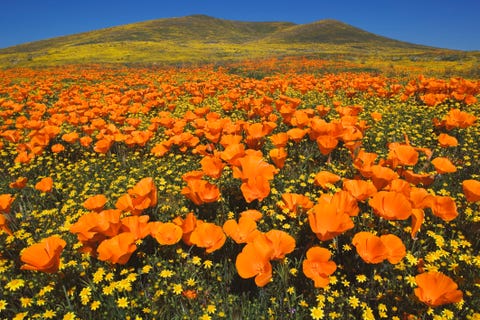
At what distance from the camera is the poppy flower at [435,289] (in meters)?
1.88

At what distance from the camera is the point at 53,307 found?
2516 mm

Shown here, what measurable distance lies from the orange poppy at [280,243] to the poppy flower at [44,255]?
1610mm

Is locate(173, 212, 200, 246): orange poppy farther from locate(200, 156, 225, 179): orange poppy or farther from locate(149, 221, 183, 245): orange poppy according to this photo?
locate(200, 156, 225, 179): orange poppy

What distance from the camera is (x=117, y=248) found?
2314mm

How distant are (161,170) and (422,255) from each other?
3916 mm

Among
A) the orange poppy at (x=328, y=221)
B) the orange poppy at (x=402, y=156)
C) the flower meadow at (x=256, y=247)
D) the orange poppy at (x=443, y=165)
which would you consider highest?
the orange poppy at (x=402, y=156)

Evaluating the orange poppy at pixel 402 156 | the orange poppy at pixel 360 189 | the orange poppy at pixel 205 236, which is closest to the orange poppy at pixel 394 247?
the orange poppy at pixel 360 189

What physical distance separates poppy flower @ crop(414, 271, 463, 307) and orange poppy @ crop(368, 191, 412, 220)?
1.77 feet

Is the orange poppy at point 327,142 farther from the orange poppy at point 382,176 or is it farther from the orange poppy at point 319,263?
the orange poppy at point 319,263

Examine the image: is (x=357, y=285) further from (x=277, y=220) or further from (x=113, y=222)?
(x=113, y=222)

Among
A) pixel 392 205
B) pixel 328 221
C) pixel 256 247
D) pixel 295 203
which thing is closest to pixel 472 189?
pixel 392 205

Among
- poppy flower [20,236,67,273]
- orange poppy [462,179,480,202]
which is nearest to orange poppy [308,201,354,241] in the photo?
orange poppy [462,179,480,202]

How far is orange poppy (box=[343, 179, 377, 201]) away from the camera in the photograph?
2.76 meters

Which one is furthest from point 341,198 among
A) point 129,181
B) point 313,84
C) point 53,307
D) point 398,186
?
point 313,84
